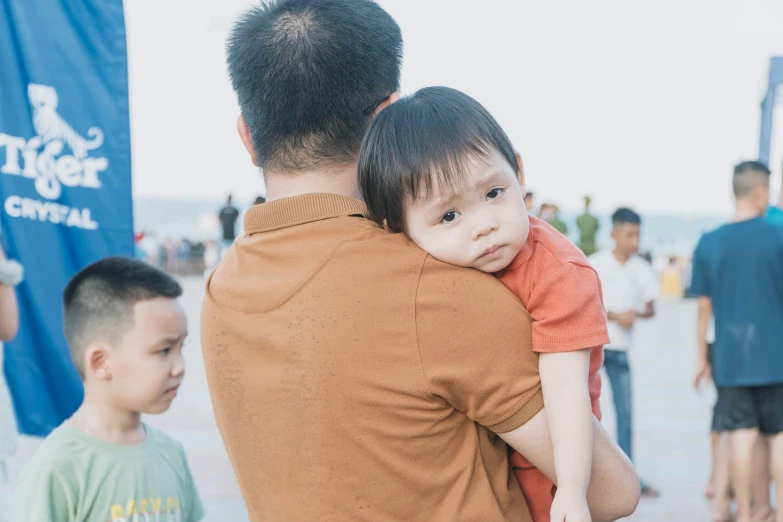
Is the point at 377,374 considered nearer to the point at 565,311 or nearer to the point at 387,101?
the point at 565,311

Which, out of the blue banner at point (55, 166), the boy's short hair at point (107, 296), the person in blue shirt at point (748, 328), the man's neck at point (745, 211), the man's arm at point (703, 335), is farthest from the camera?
the man's arm at point (703, 335)

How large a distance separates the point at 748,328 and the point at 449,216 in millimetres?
3849

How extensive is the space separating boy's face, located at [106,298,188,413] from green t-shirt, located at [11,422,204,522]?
5.6 inches

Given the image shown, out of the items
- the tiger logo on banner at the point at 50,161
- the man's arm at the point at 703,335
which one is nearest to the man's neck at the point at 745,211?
the man's arm at the point at 703,335

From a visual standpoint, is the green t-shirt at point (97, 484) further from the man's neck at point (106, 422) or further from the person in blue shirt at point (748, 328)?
the person in blue shirt at point (748, 328)

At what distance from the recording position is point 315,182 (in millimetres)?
1488

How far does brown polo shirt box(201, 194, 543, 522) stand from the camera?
1.30 meters

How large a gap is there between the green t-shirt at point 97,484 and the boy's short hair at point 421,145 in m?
1.36

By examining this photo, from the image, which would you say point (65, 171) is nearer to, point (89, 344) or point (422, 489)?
point (89, 344)

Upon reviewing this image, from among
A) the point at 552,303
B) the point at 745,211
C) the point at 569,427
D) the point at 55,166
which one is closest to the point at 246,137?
the point at 552,303

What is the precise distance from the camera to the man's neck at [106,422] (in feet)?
8.09

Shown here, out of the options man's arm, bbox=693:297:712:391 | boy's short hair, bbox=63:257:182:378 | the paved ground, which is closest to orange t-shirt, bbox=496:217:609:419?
boy's short hair, bbox=63:257:182:378

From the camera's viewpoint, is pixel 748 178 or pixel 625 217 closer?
pixel 748 178

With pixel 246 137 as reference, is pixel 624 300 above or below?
below
